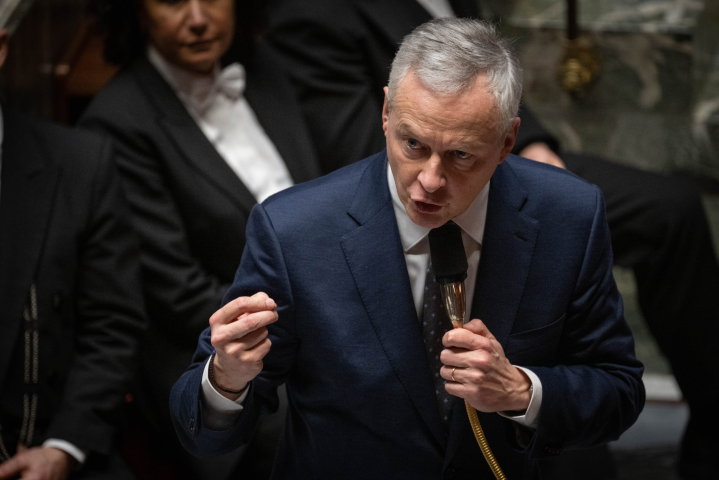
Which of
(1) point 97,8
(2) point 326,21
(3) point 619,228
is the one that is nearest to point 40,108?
(1) point 97,8

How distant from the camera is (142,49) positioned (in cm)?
250

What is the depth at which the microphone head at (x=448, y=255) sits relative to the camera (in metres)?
1.31

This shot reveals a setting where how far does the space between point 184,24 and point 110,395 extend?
3.31 feet

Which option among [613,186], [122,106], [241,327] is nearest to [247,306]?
[241,327]

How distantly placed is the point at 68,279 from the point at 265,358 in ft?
2.58

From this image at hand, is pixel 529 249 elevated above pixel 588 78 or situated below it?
above

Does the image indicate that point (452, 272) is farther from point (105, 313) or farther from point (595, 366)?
point (105, 313)

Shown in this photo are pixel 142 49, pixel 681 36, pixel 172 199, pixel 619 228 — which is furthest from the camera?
pixel 681 36

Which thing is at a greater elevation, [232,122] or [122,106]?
[122,106]

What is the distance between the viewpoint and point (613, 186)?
2.77m

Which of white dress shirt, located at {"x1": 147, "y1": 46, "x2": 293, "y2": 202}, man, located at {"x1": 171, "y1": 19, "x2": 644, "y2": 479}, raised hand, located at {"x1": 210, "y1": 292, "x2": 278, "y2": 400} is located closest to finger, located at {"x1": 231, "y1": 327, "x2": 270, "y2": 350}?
raised hand, located at {"x1": 210, "y1": 292, "x2": 278, "y2": 400}

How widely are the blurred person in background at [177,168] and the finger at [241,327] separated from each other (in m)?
0.92

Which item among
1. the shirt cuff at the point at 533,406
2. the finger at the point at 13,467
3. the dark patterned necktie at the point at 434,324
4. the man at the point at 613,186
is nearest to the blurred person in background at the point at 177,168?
the man at the point at 613,186

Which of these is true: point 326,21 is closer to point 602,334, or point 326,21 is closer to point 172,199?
point 172,199
